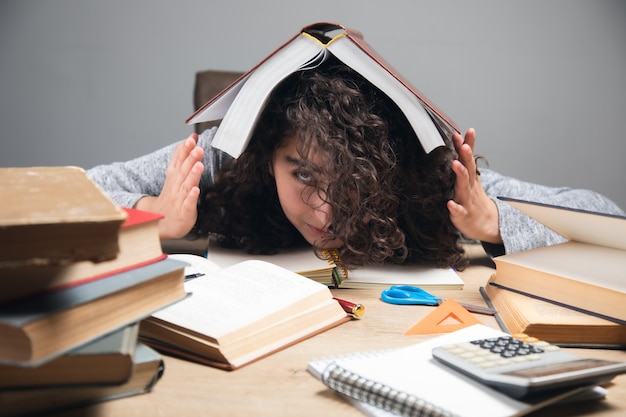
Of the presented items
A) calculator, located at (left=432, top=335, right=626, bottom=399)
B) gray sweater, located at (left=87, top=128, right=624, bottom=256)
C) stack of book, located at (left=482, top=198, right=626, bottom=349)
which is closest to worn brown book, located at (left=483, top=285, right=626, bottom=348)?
stack of book, located at (left=482, top=198, right=626, bottom=349)

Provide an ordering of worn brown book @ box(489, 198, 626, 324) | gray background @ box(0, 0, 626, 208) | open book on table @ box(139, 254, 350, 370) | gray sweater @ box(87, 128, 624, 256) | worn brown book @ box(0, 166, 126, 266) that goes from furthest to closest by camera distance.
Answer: gray background @ box(0, 0, 626, 208) → gray sweater @ box(87, 128, 624, 256) → worn brown book @ box(489, 198, 626, 324) → open book on table @ box(139, 254, 350, 370) → worn brown book @ box(0, 166, 126, 266)

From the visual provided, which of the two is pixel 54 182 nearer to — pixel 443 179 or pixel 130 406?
pixel 130 406

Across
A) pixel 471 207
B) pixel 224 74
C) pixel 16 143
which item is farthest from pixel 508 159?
pixel 16 143

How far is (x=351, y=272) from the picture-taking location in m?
1.04

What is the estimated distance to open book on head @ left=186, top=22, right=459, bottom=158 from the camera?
92 cm

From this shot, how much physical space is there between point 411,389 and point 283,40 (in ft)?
6.99

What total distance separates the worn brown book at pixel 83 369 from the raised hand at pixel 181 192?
24.2 inches

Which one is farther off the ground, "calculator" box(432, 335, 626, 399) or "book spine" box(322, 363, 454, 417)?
"calculator" box(432, 335, 626, 399)

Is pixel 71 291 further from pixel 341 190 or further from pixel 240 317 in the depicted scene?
pixel 341 190

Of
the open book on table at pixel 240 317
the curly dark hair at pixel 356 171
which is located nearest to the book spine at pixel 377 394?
the open book on table at pixel 240 317

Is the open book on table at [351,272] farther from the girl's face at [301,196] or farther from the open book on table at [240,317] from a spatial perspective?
the open book on table at [240,317]

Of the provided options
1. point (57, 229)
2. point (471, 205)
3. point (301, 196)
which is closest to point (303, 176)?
point (301, 196)

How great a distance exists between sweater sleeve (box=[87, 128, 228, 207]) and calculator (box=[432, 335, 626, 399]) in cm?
83

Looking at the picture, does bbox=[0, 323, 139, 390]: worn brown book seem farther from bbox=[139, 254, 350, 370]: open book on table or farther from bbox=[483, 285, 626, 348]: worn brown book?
bbox=[483, 285, 626, 348]: worn brown book
